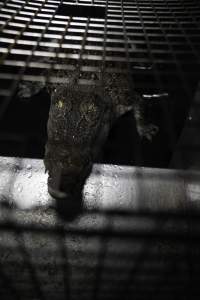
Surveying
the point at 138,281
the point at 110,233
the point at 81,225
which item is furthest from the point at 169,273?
the point at 81,225

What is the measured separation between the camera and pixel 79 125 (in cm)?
309

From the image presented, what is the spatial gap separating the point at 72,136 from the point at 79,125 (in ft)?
0.41

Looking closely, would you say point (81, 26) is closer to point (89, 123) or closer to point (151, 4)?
point (151, 4)

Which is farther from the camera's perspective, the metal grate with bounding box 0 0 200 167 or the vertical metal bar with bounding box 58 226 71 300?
the vertical metal bar with bounding box 58 226 71 300

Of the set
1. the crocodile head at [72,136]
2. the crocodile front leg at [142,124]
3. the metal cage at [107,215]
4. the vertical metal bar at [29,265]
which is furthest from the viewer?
the crocodile front leg at [142,124]

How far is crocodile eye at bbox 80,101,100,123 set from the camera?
319 centimetres

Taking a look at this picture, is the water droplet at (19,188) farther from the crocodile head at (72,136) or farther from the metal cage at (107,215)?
the crocodile head at (72,136)

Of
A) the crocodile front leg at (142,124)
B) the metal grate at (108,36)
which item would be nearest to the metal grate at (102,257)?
the metal grate at (108,36)

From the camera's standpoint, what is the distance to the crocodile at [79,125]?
2539 mm

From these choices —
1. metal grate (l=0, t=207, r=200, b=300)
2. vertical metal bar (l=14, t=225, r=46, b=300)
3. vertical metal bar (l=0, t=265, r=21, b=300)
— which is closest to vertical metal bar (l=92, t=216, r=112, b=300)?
metal grate (l=0, t=207, r=200, b=300)

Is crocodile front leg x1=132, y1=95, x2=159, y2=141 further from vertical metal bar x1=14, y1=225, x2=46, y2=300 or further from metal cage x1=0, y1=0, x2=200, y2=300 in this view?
vertical metal bar x1=14, y1=225, x2=46, y2=300

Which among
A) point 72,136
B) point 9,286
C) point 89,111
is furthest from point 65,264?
point 89,111

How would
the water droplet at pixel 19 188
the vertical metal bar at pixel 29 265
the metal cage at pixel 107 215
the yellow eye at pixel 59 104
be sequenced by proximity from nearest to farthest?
the metal cage at pixel 107 215 < the vertical metal bar at pixel 29 265 < the water droplet at pixel 19 188 < the yellow eye at pixel 59 104

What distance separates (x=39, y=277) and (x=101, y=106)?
1.70m
